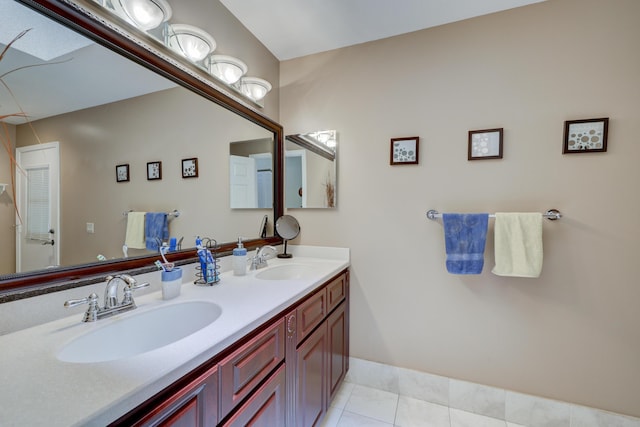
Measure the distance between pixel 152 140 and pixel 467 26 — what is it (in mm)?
1922

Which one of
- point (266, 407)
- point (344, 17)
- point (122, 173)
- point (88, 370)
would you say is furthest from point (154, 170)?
point (344, 17)

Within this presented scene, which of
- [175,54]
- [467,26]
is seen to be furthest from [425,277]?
[175,54]

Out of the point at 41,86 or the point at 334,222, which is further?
the point at 334,222

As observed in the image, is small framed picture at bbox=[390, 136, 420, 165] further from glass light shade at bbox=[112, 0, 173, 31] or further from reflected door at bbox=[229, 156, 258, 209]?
glass light shade at bbox=[112, 0, 173, 31]

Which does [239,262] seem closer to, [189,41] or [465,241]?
[189,41]

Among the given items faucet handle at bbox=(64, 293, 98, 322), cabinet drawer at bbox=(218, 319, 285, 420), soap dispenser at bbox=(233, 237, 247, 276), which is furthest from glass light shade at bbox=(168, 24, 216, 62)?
cabinet drawer at bbox=(218, 319, 285, 420)

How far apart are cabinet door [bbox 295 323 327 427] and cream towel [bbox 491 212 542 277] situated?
1.07 metres

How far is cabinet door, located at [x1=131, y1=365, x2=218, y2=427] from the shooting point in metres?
0.57

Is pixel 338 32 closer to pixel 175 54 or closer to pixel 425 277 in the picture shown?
pixel 175 54

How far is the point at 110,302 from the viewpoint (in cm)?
87

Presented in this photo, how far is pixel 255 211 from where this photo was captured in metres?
1.86

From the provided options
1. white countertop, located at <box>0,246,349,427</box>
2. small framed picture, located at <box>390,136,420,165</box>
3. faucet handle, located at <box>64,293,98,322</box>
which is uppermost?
small framed picture, located at <box>390,136,420,165</box>

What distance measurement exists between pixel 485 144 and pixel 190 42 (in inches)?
67.2

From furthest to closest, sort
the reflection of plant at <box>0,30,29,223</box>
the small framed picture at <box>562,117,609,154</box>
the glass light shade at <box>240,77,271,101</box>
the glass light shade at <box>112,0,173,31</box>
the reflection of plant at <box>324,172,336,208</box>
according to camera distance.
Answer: the reflection of plant at <box>324,172,336,208</box> < the glass light shade at <box>240,77,271,101</box> < the small framed picture at <box>562,117,609,154</box> < the glass light shade at <box>112,0,173,31</box> < the reflection of plant at <box>0,30,29,223</box>
